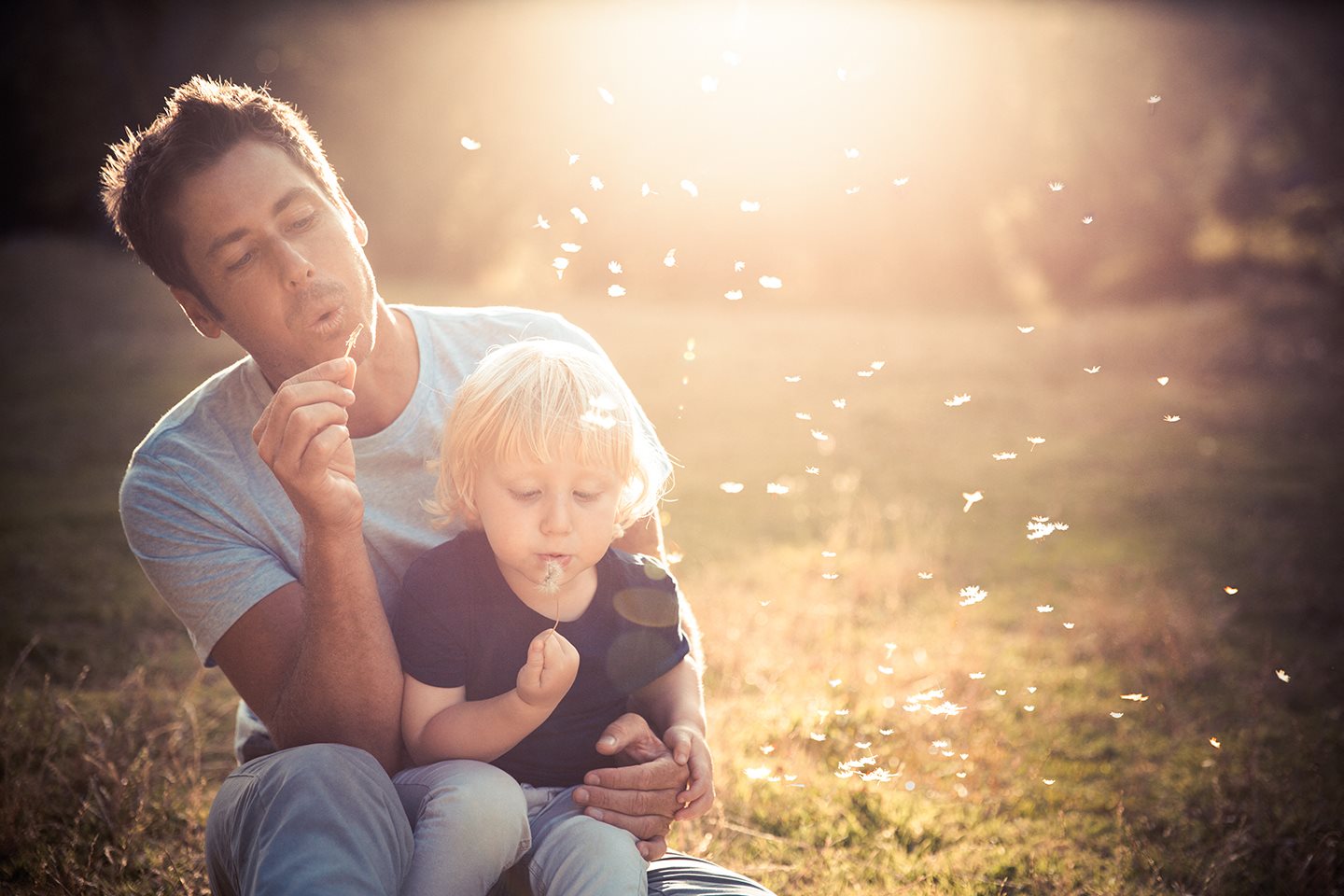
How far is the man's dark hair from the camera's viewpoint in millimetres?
3453

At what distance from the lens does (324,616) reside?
9.74 ft

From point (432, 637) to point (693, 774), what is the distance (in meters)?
0.82

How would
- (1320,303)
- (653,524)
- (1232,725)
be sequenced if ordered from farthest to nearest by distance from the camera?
(1320,303), (1232,725), (653,524)

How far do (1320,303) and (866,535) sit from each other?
1185cm

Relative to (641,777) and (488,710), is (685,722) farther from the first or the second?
(488,710)

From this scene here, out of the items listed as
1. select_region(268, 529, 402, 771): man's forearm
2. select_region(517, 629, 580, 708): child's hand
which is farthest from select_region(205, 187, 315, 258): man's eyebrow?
select_region(517, 629, 580, 708): child's hand

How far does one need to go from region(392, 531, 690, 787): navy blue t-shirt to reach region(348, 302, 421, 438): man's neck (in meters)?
0.67

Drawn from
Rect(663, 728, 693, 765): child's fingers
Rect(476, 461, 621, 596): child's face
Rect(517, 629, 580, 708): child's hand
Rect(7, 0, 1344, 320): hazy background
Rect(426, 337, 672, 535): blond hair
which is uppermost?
Rect(426, 337, 672, 535): blond hair

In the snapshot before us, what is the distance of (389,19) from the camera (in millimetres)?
28594

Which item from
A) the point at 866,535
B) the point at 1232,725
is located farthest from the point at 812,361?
the point at 1232,725

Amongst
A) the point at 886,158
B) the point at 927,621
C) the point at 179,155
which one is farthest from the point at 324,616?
the point at 886,158

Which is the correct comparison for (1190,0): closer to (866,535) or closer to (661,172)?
(661,172)

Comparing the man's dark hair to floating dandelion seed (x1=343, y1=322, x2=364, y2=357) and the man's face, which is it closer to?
the man's face

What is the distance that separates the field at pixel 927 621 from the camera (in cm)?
456
